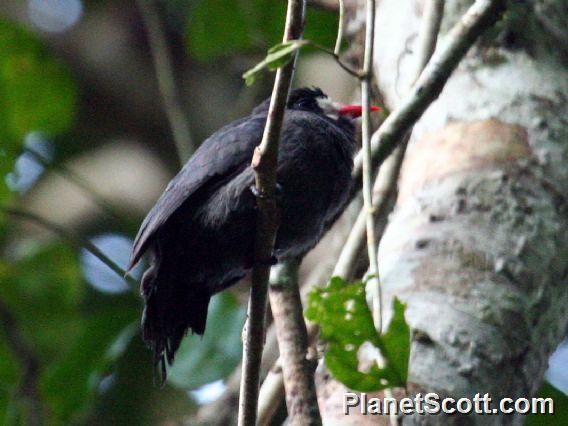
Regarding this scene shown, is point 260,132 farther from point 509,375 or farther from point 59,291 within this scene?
point 59,291

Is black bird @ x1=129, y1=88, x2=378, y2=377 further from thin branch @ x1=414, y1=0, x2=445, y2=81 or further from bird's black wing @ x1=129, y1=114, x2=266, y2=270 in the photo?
thin branch @ x1=414, y1=0, x2=445, y2=81

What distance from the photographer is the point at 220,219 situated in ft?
8.87

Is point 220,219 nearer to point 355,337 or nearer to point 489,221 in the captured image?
point 489,221

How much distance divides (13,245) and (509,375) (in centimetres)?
338

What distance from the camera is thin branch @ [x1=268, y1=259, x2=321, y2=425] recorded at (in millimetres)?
2266

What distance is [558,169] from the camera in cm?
278

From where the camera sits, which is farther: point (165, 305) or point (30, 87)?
point (30, 87)

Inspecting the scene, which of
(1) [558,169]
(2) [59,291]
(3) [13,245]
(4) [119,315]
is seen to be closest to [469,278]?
(1) [558,169]

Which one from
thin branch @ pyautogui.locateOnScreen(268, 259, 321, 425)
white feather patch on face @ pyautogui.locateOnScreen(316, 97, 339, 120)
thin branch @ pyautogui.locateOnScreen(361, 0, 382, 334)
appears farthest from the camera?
white feather patch on face @ pyautogui.locateOnScreen(316, 97, 339, 120)

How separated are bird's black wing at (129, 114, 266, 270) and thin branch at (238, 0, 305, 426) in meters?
0.42

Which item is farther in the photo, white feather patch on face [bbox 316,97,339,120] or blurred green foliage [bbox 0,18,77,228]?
blurred green foliage [bbox 0,18,77,228]

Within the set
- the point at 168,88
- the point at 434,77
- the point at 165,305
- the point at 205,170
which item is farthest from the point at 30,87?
the point at 434,77

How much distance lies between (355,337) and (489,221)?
83 centimetres

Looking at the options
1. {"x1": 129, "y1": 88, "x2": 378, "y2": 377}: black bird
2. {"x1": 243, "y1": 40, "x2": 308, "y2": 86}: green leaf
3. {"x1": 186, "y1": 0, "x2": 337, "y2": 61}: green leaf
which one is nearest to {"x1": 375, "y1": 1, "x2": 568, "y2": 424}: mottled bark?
{"x1": 129, "y1": 88, "x2": 378, "y2": 377}: black bird
